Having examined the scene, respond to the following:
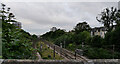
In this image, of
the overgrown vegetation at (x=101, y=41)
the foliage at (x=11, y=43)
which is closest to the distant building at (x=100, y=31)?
the overgrown vegetation at (x=101, y=41)

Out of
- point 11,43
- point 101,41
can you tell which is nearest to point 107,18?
point 101,41

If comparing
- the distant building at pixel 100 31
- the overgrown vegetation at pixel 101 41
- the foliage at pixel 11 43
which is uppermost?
the foliage at pixel 11 43

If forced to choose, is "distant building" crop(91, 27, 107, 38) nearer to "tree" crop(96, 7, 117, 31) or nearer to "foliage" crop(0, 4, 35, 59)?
"tree" crop(96, 7, 117, 31)

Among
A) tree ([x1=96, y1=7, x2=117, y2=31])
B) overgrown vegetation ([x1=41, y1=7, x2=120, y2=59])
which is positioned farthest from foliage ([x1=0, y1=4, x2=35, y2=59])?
tree ([x1=96, y1=7, x2=117, y2=31])

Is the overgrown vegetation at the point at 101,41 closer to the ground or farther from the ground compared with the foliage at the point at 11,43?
closer to the ground

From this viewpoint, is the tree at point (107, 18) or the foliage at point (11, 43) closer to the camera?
the foliage at point (11, 43)

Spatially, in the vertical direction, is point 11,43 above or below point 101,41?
above

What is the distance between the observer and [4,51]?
1124mm

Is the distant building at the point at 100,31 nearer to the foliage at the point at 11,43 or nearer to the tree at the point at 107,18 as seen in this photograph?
the tree at the point at 107,18

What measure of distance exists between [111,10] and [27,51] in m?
20.6

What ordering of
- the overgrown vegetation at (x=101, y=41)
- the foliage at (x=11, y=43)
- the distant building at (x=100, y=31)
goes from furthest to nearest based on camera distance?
the distant building at (x=100, y=31) < the overgrown vegetation at (x=101, y=41) < the foliage at (x=11, y=43)

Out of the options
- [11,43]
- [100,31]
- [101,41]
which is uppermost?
[11,43]

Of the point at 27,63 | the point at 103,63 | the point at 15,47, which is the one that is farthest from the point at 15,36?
the point at 103,63

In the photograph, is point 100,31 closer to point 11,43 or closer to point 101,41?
point 101,41
